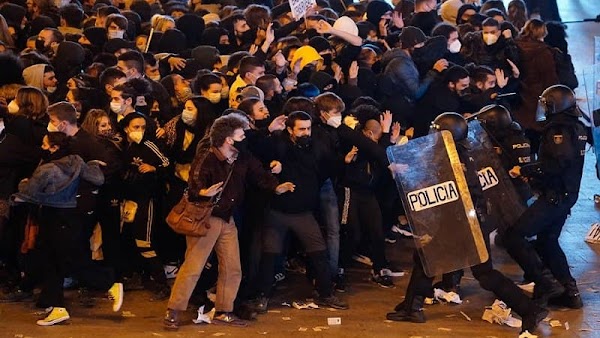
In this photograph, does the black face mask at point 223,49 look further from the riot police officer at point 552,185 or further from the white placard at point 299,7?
the riot police officer at point 552,185

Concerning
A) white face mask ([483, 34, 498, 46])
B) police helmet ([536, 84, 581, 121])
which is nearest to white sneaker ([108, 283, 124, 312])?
police helmet ([536, 84, 581, 121])

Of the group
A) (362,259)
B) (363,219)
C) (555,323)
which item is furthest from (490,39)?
(555,323)

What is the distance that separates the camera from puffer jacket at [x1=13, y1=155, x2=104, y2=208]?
788cm

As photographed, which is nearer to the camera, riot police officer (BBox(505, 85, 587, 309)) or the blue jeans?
riot police officer (BBox(505, 85, 587, 309))

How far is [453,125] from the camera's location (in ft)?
25.8

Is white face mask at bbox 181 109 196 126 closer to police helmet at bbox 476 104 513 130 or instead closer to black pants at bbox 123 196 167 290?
black pants at bbox 123 196 167 290

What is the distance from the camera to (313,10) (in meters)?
11.6

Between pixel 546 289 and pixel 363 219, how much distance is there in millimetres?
1706

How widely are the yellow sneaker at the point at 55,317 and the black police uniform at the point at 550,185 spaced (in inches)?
145

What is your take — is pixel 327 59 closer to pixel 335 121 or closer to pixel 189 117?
pixel 335 121

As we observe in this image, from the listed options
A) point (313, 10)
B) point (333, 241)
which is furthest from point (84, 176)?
point (313, 10)

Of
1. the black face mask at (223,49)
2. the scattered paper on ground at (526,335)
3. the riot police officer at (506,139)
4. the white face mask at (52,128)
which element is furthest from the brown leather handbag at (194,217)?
the black face mask at (223,49)

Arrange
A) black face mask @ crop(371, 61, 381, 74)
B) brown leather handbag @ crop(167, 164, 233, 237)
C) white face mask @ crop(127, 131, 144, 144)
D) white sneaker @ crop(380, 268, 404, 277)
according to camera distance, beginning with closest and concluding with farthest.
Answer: brown leather handbag @ crop(167, 164, 233, 237) → white face mask @ crop(127, 131, 144, 144) → white sneaker @ crop(380, 268, 404, 277) → black face mask @ crop(371, 61, 381, 74)

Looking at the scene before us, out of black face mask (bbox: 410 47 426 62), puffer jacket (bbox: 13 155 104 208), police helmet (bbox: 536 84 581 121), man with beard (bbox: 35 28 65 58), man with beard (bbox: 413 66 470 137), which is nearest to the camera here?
puffer jacket (bbox: 13 155 104 208)
